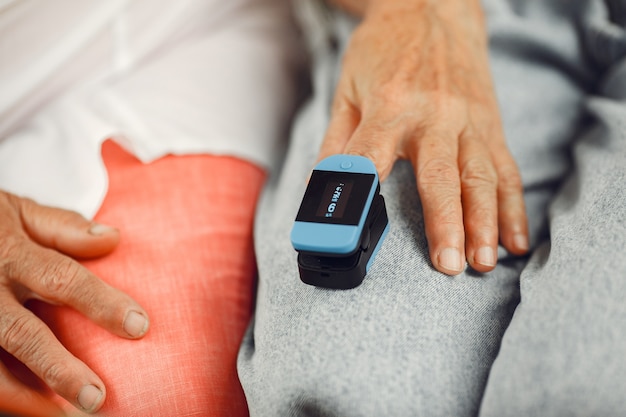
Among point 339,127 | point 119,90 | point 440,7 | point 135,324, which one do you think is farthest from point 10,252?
point 440,7

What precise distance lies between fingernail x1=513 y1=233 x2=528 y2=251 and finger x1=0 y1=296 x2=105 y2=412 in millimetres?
477

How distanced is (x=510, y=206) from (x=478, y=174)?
0.17 feet

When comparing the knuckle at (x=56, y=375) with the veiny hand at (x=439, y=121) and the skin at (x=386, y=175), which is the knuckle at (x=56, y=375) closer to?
the skin at (x=386, y=175)

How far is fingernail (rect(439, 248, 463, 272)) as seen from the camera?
0.61 m

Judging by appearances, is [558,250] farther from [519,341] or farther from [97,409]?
[97,409]

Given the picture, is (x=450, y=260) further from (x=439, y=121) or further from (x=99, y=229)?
(x=99, y=229)

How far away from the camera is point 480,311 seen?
601mm

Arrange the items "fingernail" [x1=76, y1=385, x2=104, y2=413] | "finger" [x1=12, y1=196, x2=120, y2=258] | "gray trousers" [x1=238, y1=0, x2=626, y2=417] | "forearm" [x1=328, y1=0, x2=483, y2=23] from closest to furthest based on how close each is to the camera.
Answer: "gray trousers" [x1=238, y1=0, x2=626, y2=417] → "fingernail" [x1=76, y1=385, x2=104, y2=413] → "finger" [x1=12, y1=196, x2=120, y2=258] → "forearm" [x1=328, y1=0, x2=483, y2=23]

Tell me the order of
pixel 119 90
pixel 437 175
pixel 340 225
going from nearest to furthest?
1. pixel 340 225
2. pixel 437 175
3. pixel 119 90

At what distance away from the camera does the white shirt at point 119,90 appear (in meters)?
0.80

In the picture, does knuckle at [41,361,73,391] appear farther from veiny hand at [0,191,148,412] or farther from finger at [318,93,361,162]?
finger at [318,93,361,162]

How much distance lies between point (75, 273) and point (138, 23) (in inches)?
17.4

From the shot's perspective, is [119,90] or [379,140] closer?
[379,140]

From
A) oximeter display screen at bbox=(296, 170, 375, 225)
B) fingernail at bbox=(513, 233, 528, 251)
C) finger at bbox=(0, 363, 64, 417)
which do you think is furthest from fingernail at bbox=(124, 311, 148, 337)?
fingernail at bbox=(513, 233, 528, 251)
